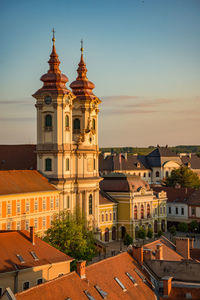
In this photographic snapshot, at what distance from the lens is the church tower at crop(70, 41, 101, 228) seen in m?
97.7

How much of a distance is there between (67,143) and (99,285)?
1938 inches

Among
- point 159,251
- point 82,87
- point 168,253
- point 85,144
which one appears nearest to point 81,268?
point 159,251

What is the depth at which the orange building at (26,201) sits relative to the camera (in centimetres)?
7869

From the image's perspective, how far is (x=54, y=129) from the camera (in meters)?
92.3

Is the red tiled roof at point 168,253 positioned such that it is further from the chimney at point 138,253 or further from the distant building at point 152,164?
the distant building at point 152,164

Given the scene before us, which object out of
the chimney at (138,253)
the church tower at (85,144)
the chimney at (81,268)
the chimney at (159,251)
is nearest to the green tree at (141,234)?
the church tower at (85,144)

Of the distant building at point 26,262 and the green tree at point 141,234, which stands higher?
the distant building at point 26,262

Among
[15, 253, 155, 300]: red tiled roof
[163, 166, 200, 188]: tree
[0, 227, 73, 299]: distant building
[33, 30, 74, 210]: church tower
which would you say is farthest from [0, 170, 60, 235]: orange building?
[163, 166, 200, 188]: tree

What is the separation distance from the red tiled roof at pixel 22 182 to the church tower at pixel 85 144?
814 centimetres

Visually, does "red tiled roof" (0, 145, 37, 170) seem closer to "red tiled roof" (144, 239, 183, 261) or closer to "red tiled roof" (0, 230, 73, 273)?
"red tiled roof" (144, 239, 183, 261)

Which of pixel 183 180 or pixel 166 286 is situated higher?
pixel 183 180

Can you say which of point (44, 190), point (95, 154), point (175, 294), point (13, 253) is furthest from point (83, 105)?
point (175, 294)

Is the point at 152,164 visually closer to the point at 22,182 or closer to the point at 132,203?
the point at 132,203

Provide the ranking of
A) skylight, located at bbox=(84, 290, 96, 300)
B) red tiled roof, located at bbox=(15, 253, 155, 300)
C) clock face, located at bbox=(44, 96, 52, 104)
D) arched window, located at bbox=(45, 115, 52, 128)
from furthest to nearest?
arched window, located at bbox=(45, 115, 52, 128) < clock face, located at bbox=(44, 96, 52, 104) < skylight, located at bbox=(84, 290, 96, 300) < red tiled roof, located at bbox=(15, 253, 155, 300)
